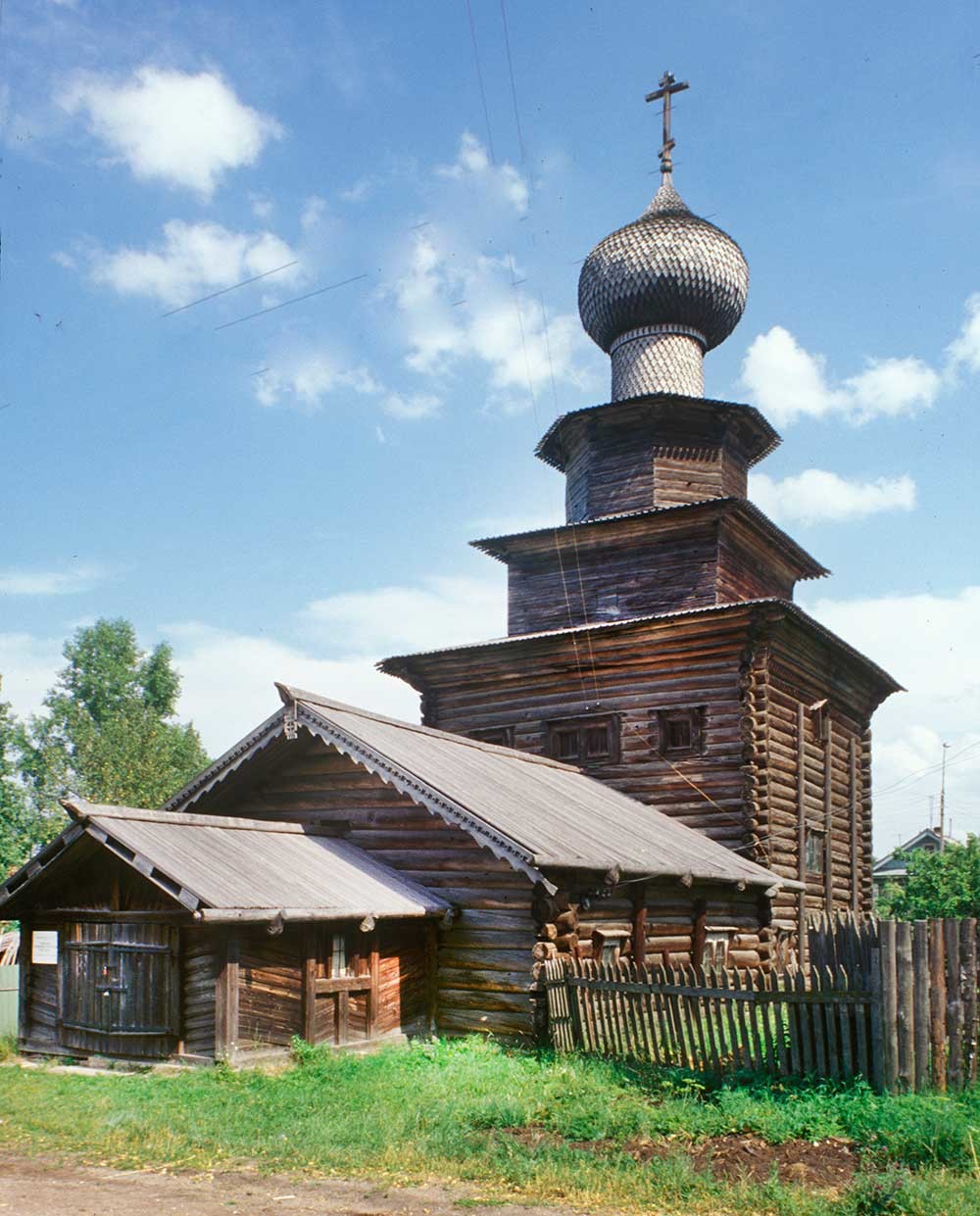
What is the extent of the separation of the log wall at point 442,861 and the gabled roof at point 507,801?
1.99 feet

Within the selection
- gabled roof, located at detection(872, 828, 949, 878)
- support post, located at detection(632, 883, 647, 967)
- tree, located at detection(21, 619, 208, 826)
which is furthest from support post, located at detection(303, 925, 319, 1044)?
gabled roof, located at detection(872, 828, 949, 878)

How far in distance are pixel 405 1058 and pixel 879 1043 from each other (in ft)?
18.6

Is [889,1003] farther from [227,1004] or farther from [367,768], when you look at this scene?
[367,768]

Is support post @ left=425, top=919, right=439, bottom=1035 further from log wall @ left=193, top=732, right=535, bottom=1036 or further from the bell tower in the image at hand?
the bell tower

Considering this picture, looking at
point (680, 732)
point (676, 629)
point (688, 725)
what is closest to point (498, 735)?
point (680, 732)

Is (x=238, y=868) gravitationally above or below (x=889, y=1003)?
above

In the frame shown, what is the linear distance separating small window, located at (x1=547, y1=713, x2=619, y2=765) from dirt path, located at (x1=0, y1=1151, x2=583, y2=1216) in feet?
52.6

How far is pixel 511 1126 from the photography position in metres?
10.9

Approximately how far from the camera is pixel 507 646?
25922mm

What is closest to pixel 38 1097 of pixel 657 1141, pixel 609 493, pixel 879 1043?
pixel 657 1141

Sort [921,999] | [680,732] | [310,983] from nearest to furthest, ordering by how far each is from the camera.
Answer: [921,999], [310,983], [680,732]

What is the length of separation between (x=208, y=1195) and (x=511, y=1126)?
323 cm

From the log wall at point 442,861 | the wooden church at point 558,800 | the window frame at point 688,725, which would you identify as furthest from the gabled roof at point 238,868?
the window frame at point 688,725

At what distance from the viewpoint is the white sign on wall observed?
15320 millimetres
